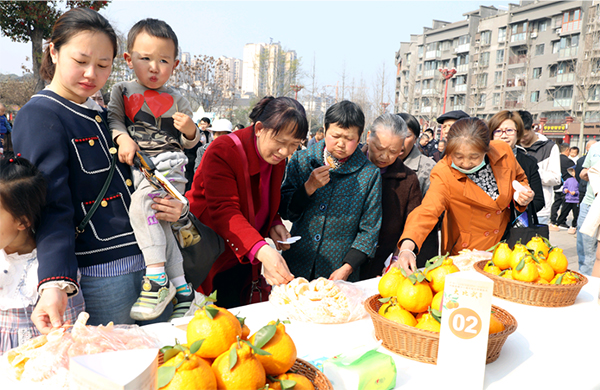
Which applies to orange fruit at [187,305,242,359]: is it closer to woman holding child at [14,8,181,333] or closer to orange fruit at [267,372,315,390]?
orange fruit at [267,372,315,390]

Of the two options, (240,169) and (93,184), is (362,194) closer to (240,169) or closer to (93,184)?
(240,169)

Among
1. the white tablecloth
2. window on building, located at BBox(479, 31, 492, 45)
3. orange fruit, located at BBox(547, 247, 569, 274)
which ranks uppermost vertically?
window on building, located at BBox(479, 31, 492, 45)

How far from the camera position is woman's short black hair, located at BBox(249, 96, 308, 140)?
1.84 m

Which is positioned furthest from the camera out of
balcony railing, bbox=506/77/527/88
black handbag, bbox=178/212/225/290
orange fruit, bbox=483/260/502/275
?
balcony railing, bbox=506/77/527/88

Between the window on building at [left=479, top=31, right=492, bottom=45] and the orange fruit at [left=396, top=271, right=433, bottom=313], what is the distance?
1719 inches

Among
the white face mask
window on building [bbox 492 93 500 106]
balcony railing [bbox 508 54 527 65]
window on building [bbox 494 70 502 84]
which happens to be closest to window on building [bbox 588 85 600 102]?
balcony railing [bbox 508 54 527 65]

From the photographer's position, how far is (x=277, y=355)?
2.97 feet

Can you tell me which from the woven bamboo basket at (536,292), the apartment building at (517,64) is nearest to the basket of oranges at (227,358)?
the woven bamboo basket at (536,292)

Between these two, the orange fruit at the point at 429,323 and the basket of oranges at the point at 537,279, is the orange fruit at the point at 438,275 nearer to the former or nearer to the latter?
the orange fruit at the point at 429,323

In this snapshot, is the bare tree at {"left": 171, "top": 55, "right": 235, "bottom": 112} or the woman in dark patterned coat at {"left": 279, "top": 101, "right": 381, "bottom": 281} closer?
the woman in dark patterned coat at {"left": 279, "top": 101, "right": 381, "bottom": 281}

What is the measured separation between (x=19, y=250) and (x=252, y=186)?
0.97 metres

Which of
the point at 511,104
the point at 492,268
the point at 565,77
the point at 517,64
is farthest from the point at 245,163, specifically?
the point at 517,64

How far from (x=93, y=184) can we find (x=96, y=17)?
1.79 ft

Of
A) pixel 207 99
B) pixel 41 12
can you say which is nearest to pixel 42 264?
pixel 41 12
